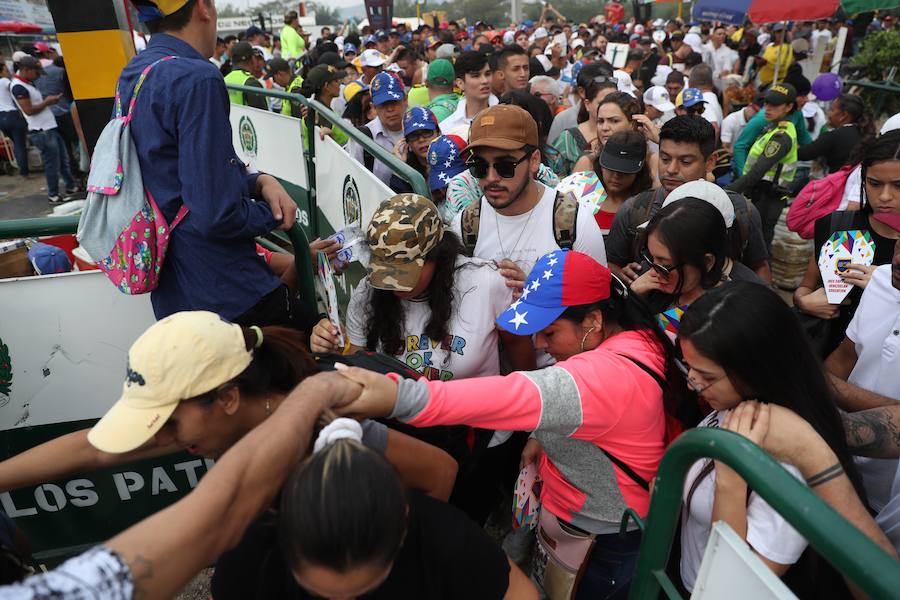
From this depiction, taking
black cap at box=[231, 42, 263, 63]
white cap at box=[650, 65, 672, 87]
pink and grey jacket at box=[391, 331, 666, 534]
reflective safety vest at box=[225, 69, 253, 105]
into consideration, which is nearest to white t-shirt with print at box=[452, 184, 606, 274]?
pink and grey jacket at box=[391, 331, 666, 534]

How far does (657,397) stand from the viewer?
1.76 metres

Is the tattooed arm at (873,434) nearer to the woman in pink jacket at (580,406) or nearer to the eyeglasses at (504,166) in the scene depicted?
the woman in pink jacket at (580,406)

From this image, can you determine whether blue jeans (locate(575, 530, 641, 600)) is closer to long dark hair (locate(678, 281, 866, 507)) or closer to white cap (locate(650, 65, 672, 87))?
long dark hair (locate(678, 281, 866, 507))

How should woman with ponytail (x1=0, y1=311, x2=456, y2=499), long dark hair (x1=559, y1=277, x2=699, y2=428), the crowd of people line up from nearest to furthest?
the crowd of people, woman with ponytail (x1=0, y1=311, x2=456, y2=499), long dark hair (x1=559, y1=277, x2=699, y2=428)

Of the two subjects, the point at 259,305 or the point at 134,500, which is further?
the point at 134,500

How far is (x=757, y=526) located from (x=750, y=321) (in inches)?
19.1

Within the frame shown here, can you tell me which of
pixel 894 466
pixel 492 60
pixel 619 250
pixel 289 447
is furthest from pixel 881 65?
pixel 289 447

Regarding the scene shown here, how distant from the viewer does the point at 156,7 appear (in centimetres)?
207

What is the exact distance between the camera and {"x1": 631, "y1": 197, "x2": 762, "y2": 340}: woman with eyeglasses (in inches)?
88.6

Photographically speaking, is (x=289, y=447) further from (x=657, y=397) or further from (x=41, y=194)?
(x=41, y=194)

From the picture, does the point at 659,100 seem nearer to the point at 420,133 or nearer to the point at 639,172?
the point at 639,172

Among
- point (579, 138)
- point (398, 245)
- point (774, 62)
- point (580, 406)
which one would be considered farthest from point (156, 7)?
point (774, 62)

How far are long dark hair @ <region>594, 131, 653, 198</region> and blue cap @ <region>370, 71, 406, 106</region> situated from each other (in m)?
1.91

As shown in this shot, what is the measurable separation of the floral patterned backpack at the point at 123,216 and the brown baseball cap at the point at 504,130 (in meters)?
1.23
